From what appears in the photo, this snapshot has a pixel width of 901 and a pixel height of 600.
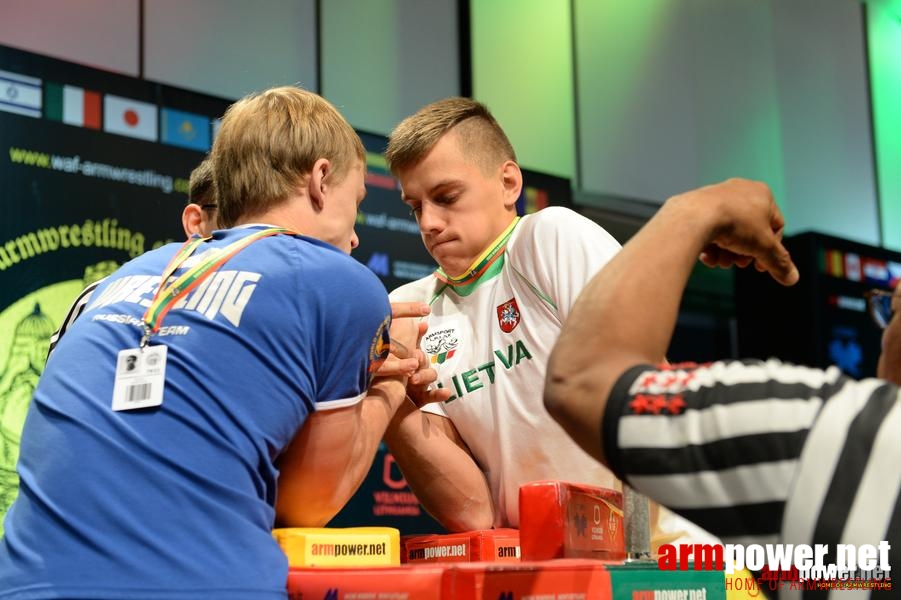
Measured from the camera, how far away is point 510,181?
8.23 ft

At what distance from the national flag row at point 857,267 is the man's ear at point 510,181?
153 inches

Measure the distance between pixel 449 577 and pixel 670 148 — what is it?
5238 mm

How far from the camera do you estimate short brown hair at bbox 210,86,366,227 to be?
5.31 feet

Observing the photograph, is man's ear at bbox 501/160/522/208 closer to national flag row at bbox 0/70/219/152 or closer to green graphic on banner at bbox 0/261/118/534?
national flag row at bbox 0/70/219/152

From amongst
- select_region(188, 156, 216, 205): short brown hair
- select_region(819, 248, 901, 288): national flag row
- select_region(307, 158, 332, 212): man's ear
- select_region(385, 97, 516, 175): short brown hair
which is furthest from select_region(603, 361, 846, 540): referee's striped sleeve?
select_region(819, 248, 901, 288): national flag row

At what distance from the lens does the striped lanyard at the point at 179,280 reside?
1.38 meters

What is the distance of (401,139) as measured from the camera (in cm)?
236

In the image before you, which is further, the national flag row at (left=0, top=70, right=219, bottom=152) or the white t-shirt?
the national flag row at (left=0, top=70, right=219, bottom=152)

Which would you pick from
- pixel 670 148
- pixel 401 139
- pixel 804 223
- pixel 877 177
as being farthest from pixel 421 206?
pixel 877 177

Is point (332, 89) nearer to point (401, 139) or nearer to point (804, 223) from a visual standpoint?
point (401, 139)

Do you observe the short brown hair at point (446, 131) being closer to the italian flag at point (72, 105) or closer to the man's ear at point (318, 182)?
the man's ear at point (318, 182)

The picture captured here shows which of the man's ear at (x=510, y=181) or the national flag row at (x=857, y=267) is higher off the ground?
the national flag row at (x=857, y=267)

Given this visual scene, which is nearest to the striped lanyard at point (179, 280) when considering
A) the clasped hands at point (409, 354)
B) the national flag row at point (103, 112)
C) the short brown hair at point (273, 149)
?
the short brown hair at point (273, 149)

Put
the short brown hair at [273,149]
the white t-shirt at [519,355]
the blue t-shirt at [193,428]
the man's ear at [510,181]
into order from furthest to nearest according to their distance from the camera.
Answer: the man's ear at [510,181] → the white t-shirt at [519,355] → the short brown hair at [273,149] → the blue t-shirt at [193,428]
